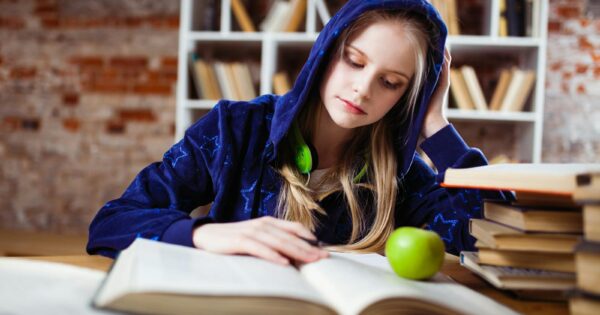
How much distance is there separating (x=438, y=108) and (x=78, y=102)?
9.36 ft

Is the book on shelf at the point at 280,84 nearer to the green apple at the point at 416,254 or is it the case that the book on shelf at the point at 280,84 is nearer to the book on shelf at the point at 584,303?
the green apple at the point at 416,254

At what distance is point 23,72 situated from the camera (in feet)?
11.8

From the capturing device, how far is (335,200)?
1297 mm

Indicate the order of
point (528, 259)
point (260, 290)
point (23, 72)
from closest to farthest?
point (260, 290)
point (528, 259)
point (23, 72)

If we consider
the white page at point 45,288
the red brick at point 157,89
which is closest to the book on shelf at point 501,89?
the red brick at point 157,89

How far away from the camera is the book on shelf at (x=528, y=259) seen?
70 centimetres

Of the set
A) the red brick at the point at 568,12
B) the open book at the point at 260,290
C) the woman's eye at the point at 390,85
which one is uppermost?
the red brick at the point at 568,12

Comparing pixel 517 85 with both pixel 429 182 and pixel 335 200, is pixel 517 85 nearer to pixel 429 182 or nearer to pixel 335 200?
pixel 429 182

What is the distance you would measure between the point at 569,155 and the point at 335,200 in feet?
8.08

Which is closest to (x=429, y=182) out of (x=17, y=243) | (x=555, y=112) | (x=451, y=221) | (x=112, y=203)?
(x=451, y=221)

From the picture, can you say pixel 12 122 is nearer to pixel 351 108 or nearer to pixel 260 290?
pixel 351 108

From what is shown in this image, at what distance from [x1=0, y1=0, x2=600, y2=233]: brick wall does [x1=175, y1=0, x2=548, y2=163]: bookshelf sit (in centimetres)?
52

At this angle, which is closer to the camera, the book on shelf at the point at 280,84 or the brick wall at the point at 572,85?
the book on shelf at the point at 280,84

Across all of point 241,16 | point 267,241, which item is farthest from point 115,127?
point 267,241
